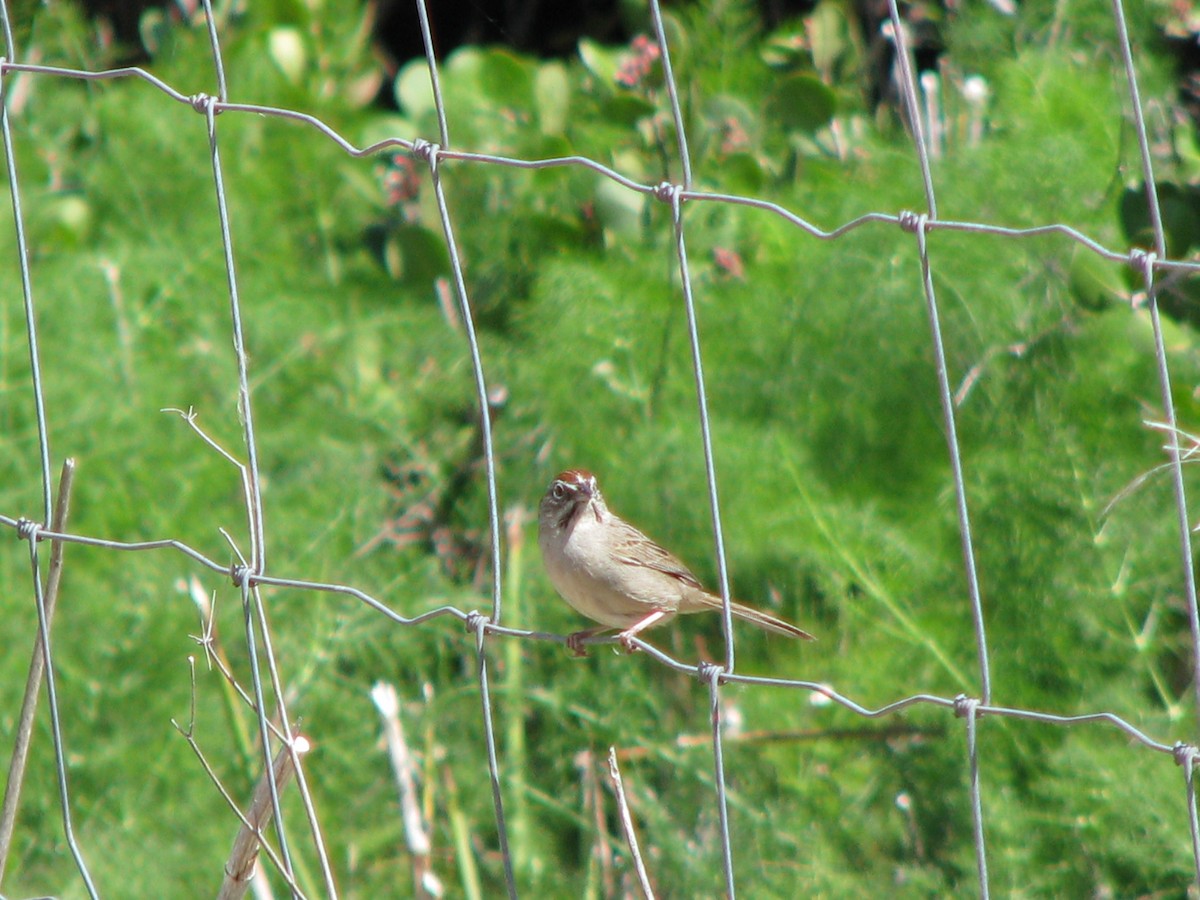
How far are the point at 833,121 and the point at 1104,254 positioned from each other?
3375 mm

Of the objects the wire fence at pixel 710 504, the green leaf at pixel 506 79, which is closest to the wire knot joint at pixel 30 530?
the wire fence at pixel 710 504

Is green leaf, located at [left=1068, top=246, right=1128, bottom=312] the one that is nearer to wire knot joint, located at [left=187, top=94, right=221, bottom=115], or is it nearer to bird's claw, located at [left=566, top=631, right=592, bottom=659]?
bird's claw, located at [left=566, top=631, right=592, bottom=659]

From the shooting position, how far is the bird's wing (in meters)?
2.88

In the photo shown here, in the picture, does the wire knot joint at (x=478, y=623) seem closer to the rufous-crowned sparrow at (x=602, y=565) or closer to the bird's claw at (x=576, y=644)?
the bird's claw at (x=576, y=644)

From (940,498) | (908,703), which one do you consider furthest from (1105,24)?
(908,703)

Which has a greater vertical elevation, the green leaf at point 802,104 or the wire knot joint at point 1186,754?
the wire knot joint at point 1186,754

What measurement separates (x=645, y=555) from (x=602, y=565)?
0.18 meters

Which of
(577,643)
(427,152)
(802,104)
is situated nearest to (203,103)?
(427,152)

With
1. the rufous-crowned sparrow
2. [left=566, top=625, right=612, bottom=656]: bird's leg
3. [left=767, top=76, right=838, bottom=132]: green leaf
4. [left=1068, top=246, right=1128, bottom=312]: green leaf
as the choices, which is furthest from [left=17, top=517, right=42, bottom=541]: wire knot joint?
[left=767, top=76, right=838, bottom=132]: green leaf

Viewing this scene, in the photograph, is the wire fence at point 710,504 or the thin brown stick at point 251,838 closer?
the wire fence at point 710,504

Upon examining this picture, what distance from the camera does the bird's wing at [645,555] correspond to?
2.88m

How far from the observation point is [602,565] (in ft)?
9.19

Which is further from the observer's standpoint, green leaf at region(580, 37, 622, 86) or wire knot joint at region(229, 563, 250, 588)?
green leaf at region(580, 37, 622, 86)

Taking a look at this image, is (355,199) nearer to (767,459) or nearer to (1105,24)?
(767,459)
